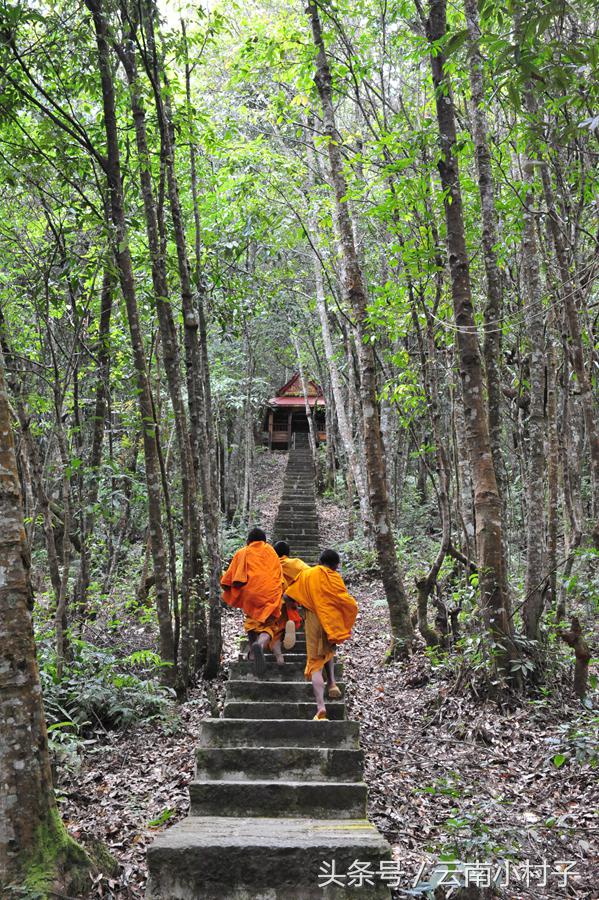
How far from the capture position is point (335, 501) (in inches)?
880

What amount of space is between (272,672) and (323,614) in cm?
147

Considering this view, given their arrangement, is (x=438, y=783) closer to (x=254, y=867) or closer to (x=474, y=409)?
(x=254, y=867)

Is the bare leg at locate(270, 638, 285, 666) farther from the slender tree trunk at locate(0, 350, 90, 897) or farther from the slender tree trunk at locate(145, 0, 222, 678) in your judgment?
the slender tree trunk at locate(0, 350, 90, 897)

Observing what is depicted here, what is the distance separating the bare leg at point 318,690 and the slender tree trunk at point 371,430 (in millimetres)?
2922

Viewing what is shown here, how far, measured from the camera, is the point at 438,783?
17.1 feet

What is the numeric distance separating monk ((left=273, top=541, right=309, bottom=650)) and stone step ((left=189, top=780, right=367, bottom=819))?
263 centimetres

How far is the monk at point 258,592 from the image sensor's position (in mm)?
7113

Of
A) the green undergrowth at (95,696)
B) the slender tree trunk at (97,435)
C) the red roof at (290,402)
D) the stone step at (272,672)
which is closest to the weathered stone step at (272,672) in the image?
the stone step at (272,672)

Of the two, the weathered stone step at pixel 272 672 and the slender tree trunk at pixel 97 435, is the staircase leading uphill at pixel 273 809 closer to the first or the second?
the weathered stone step at pixel 272 672

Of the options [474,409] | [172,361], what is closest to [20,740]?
[474,409]

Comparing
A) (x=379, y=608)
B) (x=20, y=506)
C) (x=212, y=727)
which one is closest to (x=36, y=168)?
(x=20, y=506)

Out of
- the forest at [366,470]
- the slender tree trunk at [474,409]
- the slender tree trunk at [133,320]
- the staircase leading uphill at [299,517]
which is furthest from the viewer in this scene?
the staircase leading uphill at [299,517]

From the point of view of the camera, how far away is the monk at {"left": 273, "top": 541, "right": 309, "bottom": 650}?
24.5ft

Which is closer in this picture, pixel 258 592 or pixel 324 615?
pixel 324 615
